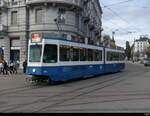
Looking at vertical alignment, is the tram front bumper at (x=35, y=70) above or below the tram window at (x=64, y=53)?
below

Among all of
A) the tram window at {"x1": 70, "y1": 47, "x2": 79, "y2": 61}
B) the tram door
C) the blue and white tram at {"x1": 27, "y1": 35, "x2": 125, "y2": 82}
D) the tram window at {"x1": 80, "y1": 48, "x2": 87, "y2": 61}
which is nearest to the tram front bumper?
the blue and white tram at {"x1": 27, "y1": 35, "x2": 125, "y2": 82}

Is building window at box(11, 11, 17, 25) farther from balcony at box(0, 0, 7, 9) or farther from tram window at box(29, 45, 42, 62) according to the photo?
tram window at box(29, 45, 42, 62)

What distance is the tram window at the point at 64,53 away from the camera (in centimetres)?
1600

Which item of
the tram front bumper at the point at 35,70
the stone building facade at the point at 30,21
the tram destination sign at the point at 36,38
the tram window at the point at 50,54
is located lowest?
the tram front bumper at the point at 35,70

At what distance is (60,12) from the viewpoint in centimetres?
3556

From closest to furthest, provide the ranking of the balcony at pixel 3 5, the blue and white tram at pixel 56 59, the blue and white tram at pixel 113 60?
the blue and white tram at pixel 56 59 → the blue and white tram at pixel 113 60 → the balcony at pixel 3 5

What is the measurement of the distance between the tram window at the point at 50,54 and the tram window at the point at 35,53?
379 millimetres

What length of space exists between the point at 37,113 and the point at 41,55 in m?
7.90

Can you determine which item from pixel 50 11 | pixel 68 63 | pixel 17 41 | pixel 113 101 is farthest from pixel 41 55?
pixel 17 41

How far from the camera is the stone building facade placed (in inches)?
1380

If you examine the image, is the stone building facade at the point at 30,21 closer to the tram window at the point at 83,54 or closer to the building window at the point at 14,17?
the building window at the point at 14,17

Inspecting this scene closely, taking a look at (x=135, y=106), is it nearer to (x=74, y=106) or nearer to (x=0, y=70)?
(x=74, y=106)

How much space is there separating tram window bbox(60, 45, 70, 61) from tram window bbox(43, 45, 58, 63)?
1.95ft

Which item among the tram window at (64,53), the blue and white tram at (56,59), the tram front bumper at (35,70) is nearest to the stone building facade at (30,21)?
the blue and white tram at (56,59)
